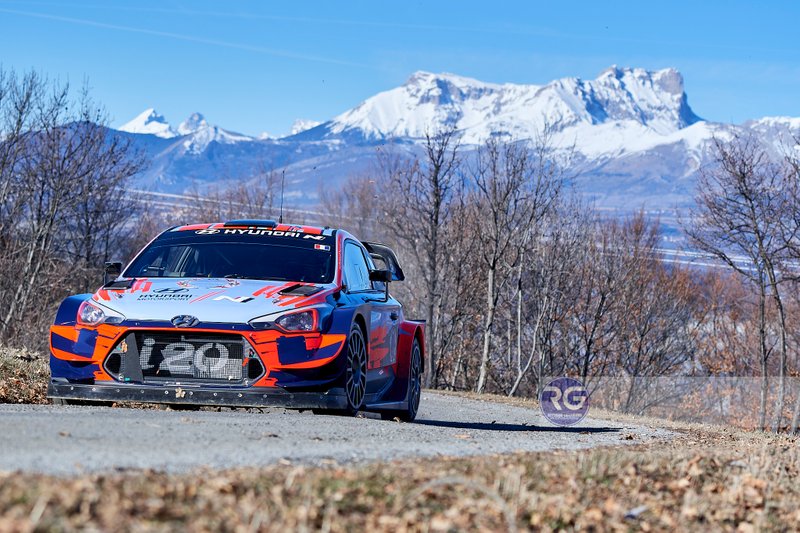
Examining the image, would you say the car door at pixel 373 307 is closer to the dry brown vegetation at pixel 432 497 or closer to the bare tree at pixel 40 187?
the dry brown vegetation at pixel 432 497

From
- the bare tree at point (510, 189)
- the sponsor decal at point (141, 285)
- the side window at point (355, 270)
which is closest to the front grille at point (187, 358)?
the sponsor decal at point (141, 285)

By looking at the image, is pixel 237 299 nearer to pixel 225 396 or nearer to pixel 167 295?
pixel 167 295

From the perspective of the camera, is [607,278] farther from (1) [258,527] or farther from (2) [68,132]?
(1) [258,527]

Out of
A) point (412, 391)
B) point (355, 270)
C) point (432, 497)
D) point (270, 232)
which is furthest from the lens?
point (412, 391)

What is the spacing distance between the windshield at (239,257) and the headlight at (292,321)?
0.97 meters

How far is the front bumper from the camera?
941cm

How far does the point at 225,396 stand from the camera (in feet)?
30.9

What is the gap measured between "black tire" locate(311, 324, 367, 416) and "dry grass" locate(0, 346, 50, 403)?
3.08 metres

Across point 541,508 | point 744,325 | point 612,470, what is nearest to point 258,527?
point 541,508

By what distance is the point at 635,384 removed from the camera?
61.4 m

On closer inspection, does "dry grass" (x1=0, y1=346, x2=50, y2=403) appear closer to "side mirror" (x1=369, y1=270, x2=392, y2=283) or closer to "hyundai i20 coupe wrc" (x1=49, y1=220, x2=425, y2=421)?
"hyundai i20 coupe wrc" (x1=49, y1=220, x2=425, y2=421)

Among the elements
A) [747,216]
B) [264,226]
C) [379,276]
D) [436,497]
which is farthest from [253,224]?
[747,216]

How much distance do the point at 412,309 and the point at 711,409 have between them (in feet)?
57.8

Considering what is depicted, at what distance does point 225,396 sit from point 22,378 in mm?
4141
